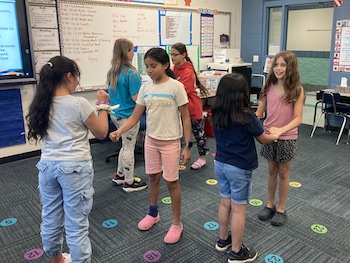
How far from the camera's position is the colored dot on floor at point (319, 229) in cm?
237

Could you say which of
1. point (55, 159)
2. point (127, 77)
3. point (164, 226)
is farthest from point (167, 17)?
point (55, 159)

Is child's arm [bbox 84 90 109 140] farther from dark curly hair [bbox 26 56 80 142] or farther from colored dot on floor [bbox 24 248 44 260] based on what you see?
colored dot on floor [bbox 24 248 44 260]

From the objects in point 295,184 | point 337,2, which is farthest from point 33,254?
point 337,2

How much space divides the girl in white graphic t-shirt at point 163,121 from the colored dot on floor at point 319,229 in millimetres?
1001

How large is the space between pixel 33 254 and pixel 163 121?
47.5 inches

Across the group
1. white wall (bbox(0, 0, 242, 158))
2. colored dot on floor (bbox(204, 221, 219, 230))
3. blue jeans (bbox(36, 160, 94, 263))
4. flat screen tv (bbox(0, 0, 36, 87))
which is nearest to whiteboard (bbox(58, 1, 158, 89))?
A: white wall (bbox(0, 0, 242, 158))

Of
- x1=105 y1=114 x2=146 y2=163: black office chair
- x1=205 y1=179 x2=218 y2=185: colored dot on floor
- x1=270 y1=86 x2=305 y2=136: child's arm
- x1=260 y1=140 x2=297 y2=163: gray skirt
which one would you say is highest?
x1=270 y1=86 x2=305 y2=136: child's arm

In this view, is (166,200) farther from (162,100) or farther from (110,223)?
(162,100)

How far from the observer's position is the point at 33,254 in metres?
2.14

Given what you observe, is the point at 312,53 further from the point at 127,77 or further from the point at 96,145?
the point at 127,77

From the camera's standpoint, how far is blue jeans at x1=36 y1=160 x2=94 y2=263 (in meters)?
1.62

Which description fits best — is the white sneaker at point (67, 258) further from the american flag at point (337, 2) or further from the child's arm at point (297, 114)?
the american flag at point (337, 2)

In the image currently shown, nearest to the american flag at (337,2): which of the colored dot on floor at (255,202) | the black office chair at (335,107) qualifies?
the black office chair at (335,107)

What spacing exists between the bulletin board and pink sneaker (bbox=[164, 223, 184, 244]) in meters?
2.61
